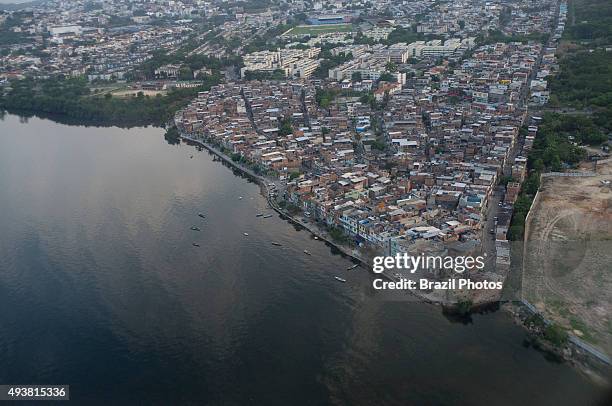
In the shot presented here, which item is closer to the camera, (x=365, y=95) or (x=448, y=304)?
(x=448, y=304)

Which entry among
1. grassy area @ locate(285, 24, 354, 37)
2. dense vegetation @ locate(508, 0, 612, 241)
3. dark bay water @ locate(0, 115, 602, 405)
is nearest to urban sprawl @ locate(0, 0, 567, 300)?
grassy area @ locate(285, 24, 354, 37)

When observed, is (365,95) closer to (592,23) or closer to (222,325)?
(222,325)

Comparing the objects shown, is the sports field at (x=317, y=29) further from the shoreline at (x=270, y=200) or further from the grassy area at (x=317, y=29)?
the shoreline at (x=270, y=200)

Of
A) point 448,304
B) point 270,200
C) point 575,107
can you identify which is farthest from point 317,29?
point 448,304

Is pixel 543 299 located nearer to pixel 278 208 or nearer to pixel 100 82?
pixel 278 208

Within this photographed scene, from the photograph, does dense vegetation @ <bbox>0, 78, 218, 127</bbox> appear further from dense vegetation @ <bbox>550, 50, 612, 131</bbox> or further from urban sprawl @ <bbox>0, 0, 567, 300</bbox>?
dense vegetation @ <bbox>550, 50, 612, 131</bbox>

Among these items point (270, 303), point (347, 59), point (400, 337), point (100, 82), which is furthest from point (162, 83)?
point (400, 337)
